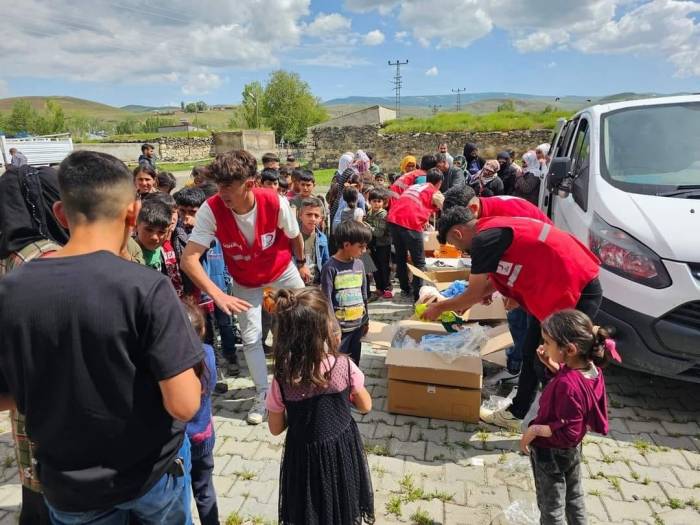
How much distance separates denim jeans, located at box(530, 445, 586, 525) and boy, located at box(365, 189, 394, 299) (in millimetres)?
4258

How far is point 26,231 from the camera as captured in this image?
185 centimetres

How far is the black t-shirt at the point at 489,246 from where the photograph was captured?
8.93 ft

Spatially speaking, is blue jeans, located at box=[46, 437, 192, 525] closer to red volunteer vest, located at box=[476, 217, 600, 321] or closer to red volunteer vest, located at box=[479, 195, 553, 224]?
red volunteer vest, located at box=[476, 217, 600, 321]

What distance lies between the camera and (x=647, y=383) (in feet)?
12.5

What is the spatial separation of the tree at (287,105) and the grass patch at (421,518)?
61.7m

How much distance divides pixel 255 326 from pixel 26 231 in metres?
1.85

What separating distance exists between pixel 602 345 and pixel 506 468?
1.30 m

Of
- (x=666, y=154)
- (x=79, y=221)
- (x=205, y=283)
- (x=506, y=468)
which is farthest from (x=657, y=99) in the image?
(x=79, y=221)

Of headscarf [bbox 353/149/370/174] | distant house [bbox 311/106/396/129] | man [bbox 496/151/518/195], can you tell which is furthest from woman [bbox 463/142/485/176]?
distant house [bbox 311/106/396/129]

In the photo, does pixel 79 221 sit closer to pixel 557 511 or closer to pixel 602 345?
pixel 602 345

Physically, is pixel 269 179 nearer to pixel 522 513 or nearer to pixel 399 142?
pixel 522 513

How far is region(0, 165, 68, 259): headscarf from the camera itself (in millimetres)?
1822

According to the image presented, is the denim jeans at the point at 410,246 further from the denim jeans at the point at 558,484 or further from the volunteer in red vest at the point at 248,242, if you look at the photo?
the denim jeans at the point at 558,484

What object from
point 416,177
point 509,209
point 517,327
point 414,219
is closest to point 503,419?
point 517,327
